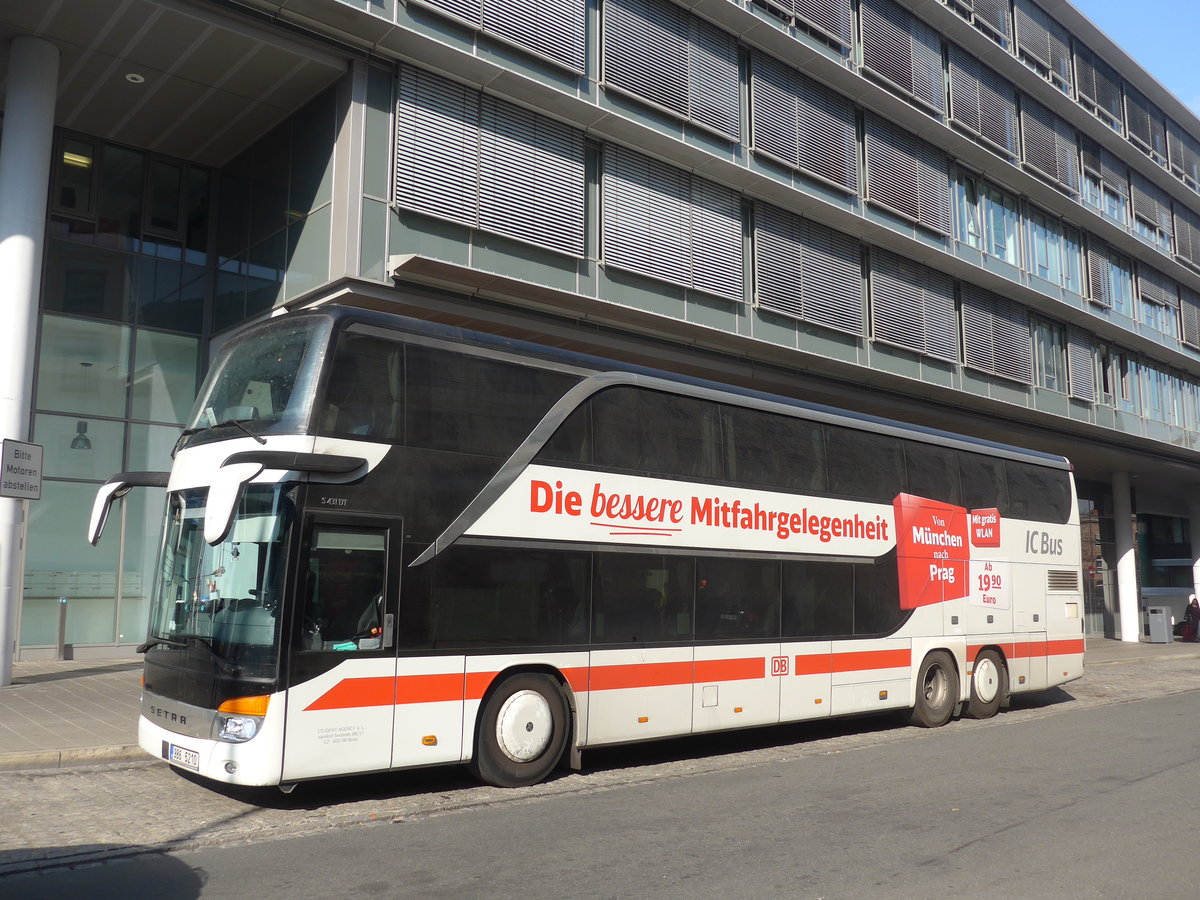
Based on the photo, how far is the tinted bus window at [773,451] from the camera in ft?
37.2

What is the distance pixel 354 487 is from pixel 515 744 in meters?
2.85

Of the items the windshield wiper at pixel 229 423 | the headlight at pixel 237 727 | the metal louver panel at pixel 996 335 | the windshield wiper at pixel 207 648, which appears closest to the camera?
the headlight at pixel 237 727

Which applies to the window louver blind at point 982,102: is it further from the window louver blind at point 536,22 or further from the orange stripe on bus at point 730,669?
the orange stripe on bus at point 730,669

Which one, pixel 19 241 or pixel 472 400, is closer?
pixel 472 400

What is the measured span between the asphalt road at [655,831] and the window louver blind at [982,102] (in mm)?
19475

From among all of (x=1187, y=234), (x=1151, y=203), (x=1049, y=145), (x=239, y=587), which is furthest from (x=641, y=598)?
(x=1187, y=234)

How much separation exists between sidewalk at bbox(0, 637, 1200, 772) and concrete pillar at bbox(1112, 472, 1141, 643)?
31577mm

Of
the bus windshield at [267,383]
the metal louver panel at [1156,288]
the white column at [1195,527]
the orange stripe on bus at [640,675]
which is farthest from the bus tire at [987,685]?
the white column at [1195,527]

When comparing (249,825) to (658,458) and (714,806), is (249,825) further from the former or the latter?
(658,458)

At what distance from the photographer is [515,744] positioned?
29.8 ft

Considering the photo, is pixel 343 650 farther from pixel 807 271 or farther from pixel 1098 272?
pixel 1098 272

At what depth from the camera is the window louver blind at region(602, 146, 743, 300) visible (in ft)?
57.3

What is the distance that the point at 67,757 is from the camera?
9.53m

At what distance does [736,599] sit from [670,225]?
9.24 meters
